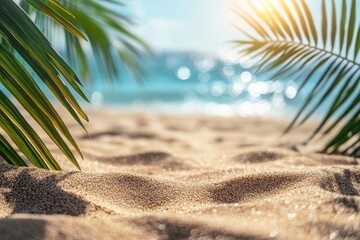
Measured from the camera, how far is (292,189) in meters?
1.05

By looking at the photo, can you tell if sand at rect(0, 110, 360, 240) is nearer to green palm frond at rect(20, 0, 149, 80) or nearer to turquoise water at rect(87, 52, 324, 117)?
green palm frond at rect(20, 0, 149, 80)

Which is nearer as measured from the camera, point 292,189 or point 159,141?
point 292,189

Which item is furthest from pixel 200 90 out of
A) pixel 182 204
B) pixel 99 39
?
pixel 182 204

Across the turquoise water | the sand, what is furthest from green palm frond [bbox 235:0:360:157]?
the turquoise water

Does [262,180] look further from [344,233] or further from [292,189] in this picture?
[344,233]

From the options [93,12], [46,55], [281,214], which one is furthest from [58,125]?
[93,12]

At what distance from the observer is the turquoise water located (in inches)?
452

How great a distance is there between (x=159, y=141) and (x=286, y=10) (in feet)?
3.76

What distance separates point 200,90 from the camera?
18.2m

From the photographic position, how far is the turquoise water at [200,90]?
1147cm

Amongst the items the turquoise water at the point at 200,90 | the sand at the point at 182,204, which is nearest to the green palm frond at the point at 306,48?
the sand at the point at 182,204

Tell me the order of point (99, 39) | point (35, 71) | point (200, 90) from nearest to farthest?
point (35, 71) → point (99, 39) → point (200, 90)

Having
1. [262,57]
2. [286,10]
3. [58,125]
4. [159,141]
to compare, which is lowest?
[159,141]

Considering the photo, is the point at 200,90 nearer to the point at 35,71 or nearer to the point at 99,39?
the point at 99,39
